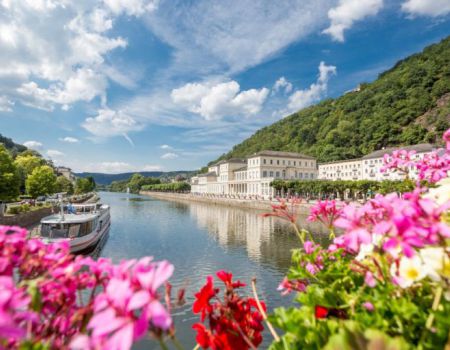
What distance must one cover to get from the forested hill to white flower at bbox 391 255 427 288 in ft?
361

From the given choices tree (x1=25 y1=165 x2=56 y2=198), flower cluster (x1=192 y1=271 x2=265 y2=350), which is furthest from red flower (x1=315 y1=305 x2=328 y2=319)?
tree (x1=25 y1=165 x2=56 y2=198)

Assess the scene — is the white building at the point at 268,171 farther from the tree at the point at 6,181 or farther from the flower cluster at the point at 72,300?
the flower cluster at the point at 72,300

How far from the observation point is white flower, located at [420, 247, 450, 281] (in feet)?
3.97

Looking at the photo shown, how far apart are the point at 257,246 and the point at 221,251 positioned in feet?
10.9

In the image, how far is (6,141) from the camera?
151m

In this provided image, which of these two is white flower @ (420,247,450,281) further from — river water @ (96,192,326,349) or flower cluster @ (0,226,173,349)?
river water @ (96,192,326,349)

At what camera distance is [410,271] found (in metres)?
1.29

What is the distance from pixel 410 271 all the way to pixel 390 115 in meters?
134

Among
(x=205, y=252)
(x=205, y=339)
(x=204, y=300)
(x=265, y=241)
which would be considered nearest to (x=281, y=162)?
(x=265, y=241)

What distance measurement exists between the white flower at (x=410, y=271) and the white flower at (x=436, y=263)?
0.03 meters

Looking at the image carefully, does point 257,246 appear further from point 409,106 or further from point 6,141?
point 6,141

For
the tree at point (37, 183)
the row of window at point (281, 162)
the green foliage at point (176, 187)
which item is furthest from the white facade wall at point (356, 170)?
the tree at point (37, 183)

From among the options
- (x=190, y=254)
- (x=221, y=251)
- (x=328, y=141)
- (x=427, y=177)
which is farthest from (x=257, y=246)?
(x=328, y=141)

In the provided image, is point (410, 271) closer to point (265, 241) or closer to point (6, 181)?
point (265, 241)
